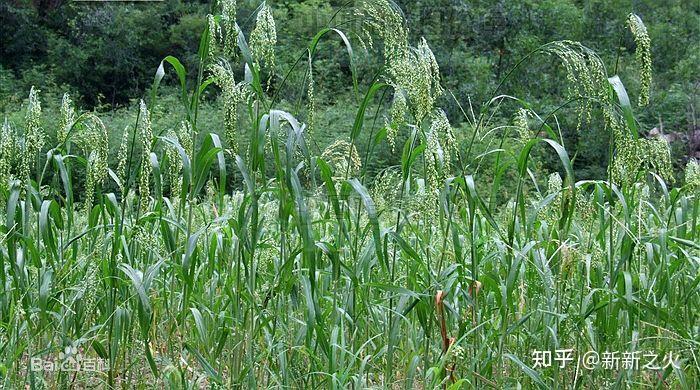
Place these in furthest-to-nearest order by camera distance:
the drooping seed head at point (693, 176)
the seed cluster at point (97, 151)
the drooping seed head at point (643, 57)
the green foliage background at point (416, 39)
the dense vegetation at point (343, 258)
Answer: the green foliage background at point (416, 39) → the drooping seed head at point (693, 176) → the seed cluster at point (97, 151) → the dense vegetation at point (343, 258) → the drooping seed head at point (643, 57)

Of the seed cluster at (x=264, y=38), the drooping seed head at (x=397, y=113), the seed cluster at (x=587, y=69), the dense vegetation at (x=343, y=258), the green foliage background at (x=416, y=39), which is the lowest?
the green foliage background at (x=416, y=39)

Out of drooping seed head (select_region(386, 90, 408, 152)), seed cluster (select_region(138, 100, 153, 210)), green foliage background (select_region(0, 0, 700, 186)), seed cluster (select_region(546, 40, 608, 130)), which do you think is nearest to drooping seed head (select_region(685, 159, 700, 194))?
seed cluster (select_region(546, 40, 608, 130))

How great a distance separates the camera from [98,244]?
228 cm

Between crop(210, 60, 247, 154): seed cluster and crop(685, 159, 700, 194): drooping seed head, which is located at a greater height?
crop(210, 60, 247, 154): seed cluster

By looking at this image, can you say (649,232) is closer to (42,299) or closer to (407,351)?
(407,351)

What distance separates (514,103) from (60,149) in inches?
325

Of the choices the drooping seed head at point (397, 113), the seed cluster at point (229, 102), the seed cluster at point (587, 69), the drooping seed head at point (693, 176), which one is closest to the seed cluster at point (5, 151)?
the seed cluster at point (229, 102)

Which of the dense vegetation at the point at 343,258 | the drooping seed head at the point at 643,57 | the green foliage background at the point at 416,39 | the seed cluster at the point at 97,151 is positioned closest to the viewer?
the drooping seed head at the point at 643,57

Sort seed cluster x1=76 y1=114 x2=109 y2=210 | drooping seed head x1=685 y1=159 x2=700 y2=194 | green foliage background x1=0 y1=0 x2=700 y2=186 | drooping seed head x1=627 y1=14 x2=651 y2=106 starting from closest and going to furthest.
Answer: drooping seed head x1=627 y1=14 x2=651 y2=106, seed cluster x1=76 y1=114 x2=109 y2=210, drooping seed head x1=685 y1=159 x2=700 y2=194, green foliage background x1=0 y1=0 x2=700 y2=186

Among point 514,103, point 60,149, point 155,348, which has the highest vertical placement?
point 60,149

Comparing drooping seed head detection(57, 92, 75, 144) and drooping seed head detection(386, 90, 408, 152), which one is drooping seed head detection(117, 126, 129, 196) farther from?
drooping seed head detection(386, 90, 408, 152)

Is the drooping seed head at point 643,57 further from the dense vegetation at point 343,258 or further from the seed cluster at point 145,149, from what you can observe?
the seed cluster at point 145,149

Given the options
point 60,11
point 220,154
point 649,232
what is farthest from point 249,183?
point 60,11

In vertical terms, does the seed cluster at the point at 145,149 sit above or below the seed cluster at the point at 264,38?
below
